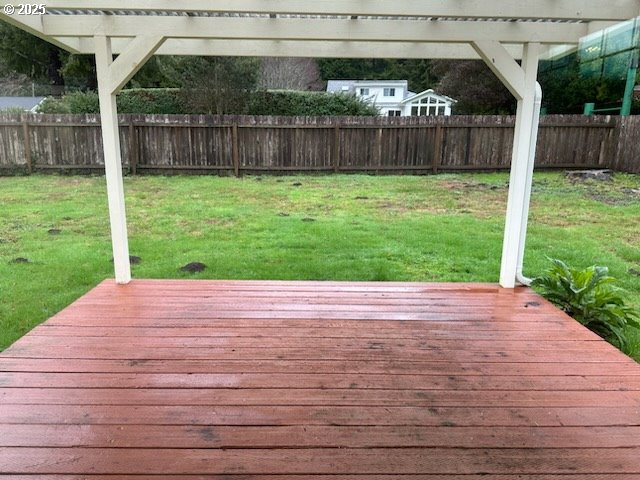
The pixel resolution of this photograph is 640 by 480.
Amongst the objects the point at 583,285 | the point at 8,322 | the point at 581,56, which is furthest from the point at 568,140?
the point at 8,322

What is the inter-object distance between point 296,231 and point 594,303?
347cm

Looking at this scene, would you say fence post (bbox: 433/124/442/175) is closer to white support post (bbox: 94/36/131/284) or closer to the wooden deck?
the wooden deck

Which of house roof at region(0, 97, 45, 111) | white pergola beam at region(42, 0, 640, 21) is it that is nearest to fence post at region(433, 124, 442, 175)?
white pergola beam at region(42, 0, 640, 21)

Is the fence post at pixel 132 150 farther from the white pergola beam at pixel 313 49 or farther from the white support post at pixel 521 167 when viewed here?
the white support post at pixel 521 167

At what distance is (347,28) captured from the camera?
283cm

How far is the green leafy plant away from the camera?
9.73ft

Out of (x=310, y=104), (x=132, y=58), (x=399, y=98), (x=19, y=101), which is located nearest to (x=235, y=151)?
(x=310, y=104)

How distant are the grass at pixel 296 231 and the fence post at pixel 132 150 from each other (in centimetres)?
57

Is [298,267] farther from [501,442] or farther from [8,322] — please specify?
[501,442]

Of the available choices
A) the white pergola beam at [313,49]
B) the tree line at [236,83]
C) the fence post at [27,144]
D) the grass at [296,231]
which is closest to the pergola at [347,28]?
the white pergola beam at [313,49]

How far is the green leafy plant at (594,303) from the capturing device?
2965mm

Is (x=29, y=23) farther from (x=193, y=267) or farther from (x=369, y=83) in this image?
(x=369, y=83)

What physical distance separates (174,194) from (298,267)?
4.05 m

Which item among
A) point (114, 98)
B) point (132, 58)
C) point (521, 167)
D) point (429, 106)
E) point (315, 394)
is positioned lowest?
point (315, 394)
